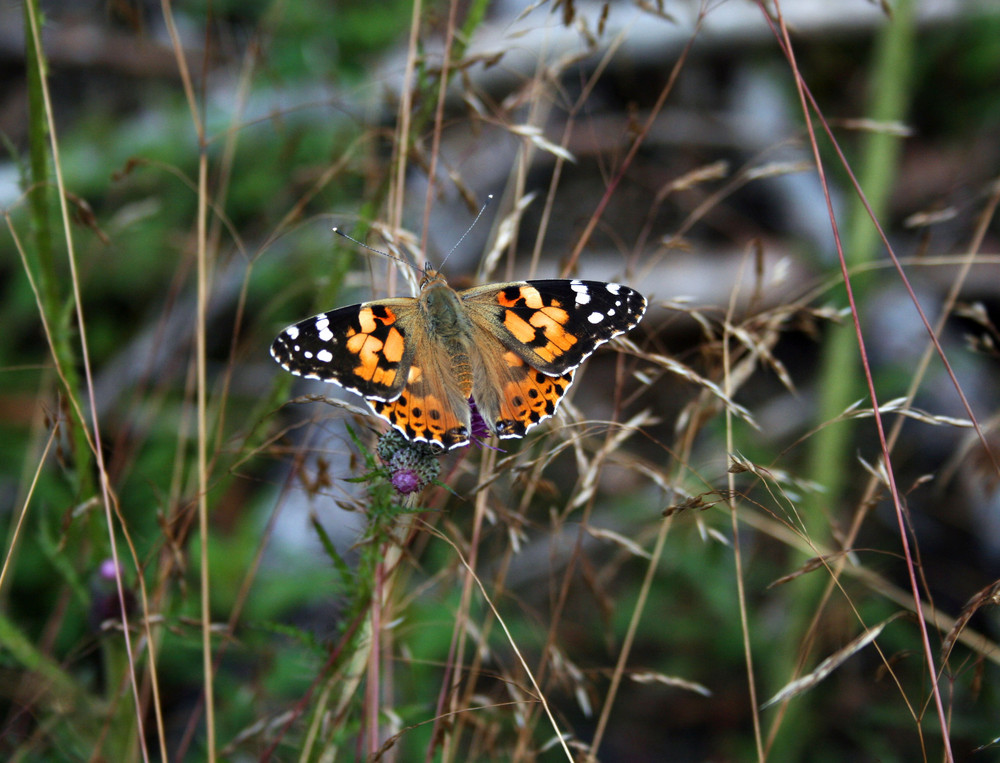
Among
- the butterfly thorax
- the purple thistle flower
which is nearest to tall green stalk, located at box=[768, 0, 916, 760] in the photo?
the butterfly thorax

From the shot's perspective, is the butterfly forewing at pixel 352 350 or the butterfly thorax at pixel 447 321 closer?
the butterfly forewing at pixel 352 350

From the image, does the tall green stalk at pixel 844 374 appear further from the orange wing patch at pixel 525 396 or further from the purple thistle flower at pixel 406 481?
the purple thistle flower at pixel 406 481

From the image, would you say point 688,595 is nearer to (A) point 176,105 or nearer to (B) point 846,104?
(B) point 846,104

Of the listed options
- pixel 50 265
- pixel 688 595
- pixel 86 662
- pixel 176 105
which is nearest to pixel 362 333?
pixel 50 265

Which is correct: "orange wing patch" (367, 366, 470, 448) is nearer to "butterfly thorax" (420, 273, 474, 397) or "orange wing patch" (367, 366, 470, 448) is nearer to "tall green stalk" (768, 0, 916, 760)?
"butterfly thorax" (420, 273, 474, 397)

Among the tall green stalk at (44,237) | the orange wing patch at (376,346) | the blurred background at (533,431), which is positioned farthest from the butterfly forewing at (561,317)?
the tall green stalk at (44,237)
